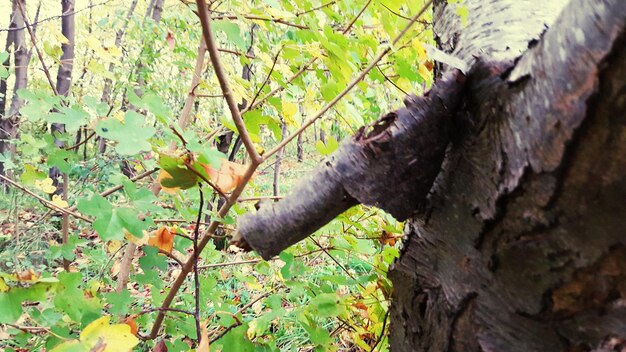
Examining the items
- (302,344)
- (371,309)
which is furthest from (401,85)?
(302,344)

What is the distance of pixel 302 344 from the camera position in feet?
7.58

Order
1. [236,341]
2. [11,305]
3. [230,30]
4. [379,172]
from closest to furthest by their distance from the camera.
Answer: [379,172]
[11,305]
[230,30]
[236,341]

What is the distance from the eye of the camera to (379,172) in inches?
17.1

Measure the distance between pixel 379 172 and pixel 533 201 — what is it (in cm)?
16

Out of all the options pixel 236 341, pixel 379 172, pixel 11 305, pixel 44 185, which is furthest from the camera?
pixel 44 185

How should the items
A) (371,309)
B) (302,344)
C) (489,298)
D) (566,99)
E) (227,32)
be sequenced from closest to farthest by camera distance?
(566,99)
(489,298)
(227,32)
(371,309)
(302,344)

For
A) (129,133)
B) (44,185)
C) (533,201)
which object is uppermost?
(44,185)

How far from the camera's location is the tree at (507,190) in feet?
0.87

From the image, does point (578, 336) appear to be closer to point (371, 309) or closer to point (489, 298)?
point (489, 298)

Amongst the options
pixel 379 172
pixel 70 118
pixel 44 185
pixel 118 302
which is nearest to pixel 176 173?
pixel 70 118

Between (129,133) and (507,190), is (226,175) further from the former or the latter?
(507,190)

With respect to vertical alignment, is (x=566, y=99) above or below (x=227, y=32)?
below

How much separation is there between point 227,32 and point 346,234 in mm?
579

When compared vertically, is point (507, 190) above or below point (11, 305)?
below
